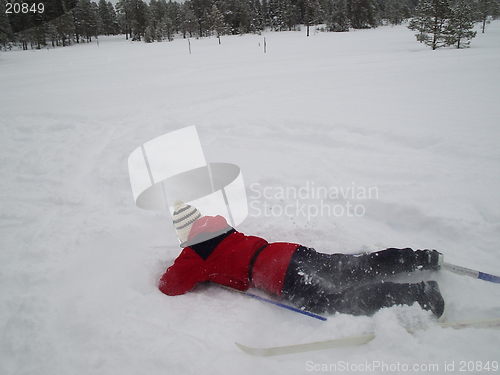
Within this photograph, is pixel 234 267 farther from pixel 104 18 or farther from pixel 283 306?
pixel 104 18

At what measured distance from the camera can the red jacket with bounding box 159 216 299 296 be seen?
8.32 ft

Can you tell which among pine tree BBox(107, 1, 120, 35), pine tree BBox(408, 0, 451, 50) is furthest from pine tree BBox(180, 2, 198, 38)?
pine tree BBox(408, 0, 451, 50)

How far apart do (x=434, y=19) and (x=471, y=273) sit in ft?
71.4

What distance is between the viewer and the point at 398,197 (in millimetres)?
3684

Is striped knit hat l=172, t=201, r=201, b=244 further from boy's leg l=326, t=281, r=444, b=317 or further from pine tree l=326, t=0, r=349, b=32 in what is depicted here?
pine tree l=326, t=0, r=349, b=32

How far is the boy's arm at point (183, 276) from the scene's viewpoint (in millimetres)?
2596

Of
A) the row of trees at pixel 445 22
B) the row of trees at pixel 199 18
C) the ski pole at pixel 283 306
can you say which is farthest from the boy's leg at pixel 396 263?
the row of trees at pixel 199 18

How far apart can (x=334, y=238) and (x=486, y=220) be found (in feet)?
4.92

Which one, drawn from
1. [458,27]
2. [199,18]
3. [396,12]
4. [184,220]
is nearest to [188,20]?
[199,18]

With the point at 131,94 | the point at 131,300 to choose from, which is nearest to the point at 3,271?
the point at 131,300

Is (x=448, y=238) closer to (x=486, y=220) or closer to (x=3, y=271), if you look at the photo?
(x=486, y=220)

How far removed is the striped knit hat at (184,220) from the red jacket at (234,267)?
0.60 ft

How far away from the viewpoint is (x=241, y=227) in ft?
11.8

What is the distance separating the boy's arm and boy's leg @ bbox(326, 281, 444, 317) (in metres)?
1.07
